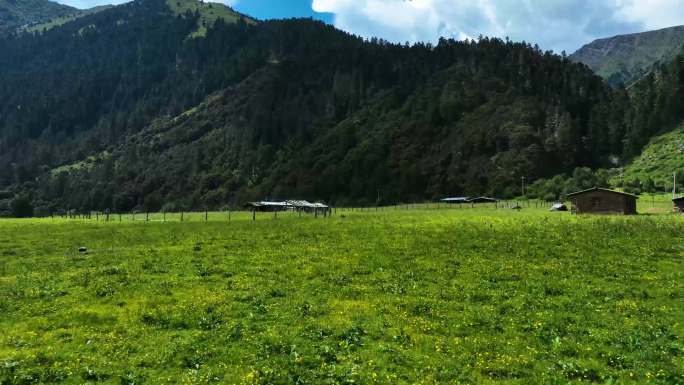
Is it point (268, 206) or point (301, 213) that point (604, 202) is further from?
point (268, 206)

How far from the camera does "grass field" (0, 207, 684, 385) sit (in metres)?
15.6

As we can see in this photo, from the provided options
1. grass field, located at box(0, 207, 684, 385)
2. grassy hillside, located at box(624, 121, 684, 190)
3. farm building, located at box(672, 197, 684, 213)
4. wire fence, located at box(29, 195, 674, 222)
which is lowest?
grass field, located at box(0, 207, 684, 385)

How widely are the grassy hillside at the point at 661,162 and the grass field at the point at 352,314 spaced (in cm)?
14282

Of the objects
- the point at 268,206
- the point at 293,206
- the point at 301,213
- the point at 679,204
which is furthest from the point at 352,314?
the point at 268,206

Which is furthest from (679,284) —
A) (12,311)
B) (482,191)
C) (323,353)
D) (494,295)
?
(482,191)

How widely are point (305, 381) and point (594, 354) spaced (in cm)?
998

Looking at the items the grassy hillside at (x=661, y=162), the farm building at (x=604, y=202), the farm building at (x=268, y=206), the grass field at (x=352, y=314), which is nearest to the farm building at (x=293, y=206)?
the farm building at (x=268, y=206)

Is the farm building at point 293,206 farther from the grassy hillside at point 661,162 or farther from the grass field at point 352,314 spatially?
the grassy hillside at point 661,162

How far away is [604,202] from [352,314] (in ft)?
240

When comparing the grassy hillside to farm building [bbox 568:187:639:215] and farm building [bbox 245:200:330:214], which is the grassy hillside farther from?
farm building [bbox 245:200:330:214]

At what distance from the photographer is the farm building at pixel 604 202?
259 ft

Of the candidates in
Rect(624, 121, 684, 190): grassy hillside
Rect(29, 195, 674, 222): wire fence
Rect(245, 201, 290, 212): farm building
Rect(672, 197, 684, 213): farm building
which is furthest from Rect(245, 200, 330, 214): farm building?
Rect(624, 121, 684, 190): grassy hillside

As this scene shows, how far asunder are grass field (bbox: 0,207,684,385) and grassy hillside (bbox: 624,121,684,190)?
143 metres

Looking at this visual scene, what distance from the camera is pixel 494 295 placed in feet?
79.4
